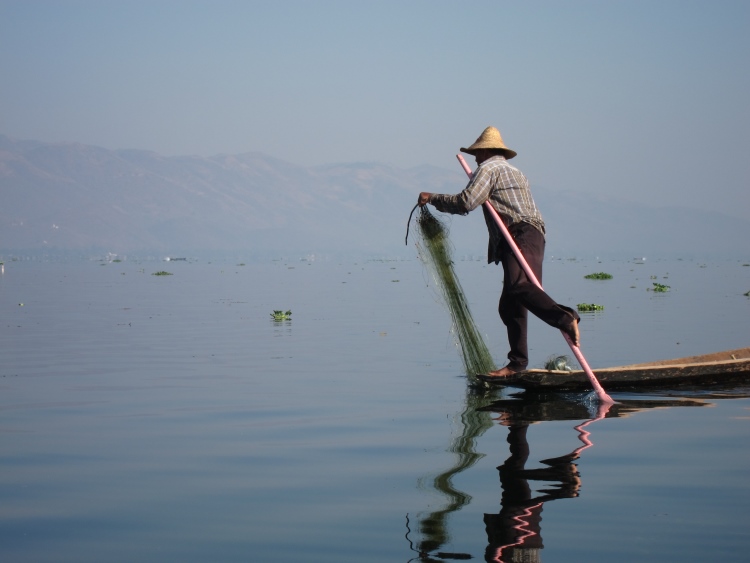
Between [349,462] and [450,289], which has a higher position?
[450,289]

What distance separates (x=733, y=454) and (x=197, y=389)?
5572 millimetres

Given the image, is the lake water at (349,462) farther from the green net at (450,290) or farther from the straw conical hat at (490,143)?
the straw conical hat at (490,143)

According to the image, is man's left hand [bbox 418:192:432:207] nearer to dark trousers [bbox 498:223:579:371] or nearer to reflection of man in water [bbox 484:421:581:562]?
dark trousers [bbox 498:223:579:371]

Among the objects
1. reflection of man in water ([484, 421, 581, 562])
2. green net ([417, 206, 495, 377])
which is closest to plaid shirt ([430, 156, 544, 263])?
green net ([417, 206, 495, 377])

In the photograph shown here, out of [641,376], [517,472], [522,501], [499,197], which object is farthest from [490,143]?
[522,501]

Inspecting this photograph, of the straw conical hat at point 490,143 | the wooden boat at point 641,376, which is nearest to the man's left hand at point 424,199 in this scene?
the straw conical hat at point 490,143

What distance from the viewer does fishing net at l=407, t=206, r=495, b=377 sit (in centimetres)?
1094

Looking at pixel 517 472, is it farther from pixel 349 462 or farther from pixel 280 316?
pixel 280 316

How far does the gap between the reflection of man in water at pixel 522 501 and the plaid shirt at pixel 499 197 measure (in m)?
3.10

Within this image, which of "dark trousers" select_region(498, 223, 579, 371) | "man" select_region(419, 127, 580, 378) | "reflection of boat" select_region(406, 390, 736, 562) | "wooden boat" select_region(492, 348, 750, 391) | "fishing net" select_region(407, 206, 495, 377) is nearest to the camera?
"reflection of boat" select_region(406, 390, 736, 562)

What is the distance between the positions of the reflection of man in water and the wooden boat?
7.74ft

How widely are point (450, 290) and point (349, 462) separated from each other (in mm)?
4416

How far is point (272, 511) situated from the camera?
551cm

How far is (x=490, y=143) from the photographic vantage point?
1035 centimetres
